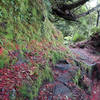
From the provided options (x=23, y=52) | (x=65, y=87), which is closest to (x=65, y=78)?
(x=65, y=87)

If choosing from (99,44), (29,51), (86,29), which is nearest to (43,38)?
(29,51)

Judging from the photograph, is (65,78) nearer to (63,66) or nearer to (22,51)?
(63,66)

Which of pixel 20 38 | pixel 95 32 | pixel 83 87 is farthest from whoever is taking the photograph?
pixel 95 32

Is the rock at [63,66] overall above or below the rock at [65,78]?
above

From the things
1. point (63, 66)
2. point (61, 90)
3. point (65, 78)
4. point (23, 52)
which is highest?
point (23, 52)

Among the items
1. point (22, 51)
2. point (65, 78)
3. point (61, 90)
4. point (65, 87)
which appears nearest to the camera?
point (22, 51)

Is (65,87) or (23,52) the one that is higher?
(23,52)

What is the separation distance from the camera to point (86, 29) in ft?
49.0

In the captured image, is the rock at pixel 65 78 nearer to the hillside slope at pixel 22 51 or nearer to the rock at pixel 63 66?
the rock at pixel 63 66

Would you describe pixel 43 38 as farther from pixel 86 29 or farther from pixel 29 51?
pixel 86 29

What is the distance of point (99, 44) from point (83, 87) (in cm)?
723

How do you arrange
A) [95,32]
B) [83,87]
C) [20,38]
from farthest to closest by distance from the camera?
1. [95,32]
2. [83,87]
3. [20,38]

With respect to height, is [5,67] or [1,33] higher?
[1,33]

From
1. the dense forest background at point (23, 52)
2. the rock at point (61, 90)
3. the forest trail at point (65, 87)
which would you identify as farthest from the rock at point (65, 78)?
the dense forest background at point (23, 52)
